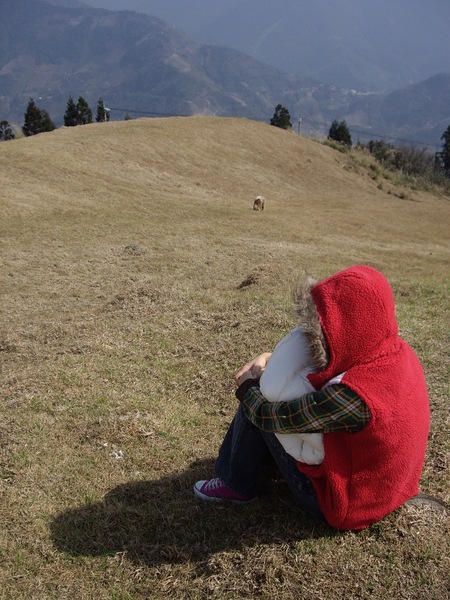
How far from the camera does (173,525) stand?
292 centimetres

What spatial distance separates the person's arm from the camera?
6.72 feet

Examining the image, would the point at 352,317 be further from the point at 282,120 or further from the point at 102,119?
the point at 102,119

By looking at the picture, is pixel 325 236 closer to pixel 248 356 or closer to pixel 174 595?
pixel 248 356

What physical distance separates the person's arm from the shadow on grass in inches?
32.2

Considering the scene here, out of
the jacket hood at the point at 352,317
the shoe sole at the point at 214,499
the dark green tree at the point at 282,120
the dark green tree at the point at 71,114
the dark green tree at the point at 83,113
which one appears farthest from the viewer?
the dark green tree at the point at 83,113

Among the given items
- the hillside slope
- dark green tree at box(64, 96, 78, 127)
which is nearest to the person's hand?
the hillside slope

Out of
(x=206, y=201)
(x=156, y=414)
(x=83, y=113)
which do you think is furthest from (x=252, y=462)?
(x=83, y=113)

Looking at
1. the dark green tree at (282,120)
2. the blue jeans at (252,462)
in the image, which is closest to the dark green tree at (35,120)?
the dark green tree at (282,120)

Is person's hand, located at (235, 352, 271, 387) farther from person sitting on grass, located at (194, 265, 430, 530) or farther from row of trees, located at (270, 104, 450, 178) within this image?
row of trees, located at (270, 104, 450, 178)

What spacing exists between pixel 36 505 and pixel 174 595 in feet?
3.81

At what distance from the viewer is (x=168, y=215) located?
16.2 m

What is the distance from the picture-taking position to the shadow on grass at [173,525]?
8.86 ft

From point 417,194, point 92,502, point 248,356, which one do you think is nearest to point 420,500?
point 92,502

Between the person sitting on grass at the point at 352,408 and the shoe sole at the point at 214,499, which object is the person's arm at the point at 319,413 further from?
the shoe sole at the point at 214,499
